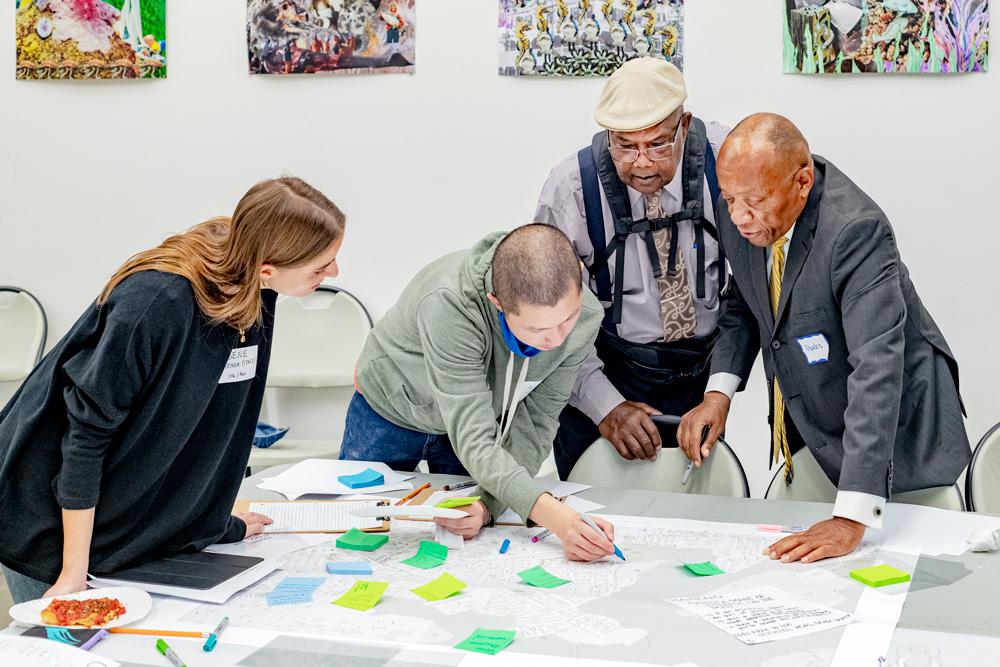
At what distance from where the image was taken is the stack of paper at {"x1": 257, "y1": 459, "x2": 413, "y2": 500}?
200 centimetres

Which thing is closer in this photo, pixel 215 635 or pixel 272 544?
pixel 215 635

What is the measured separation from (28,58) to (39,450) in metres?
2.70

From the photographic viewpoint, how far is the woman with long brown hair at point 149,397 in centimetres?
132

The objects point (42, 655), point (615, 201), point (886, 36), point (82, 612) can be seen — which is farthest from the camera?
point (886, 36)

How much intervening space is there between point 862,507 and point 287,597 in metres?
1.01

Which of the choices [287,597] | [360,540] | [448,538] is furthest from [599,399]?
[287,597]

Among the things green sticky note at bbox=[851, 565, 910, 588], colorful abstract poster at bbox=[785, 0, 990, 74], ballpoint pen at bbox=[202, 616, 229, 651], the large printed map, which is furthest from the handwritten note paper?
colorful abstract poster at bbox=[785, 0, 990, 74]

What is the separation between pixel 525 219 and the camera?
321cm

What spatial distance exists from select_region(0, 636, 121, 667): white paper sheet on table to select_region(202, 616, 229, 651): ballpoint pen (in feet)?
Result: 0.38

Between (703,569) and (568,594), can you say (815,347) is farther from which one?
(568,594)

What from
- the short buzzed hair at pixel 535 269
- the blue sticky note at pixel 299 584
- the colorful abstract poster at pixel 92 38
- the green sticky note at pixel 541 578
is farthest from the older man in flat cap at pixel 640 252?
the colorful abstract poster at pixel 92 38

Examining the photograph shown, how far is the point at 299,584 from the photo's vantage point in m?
1.45

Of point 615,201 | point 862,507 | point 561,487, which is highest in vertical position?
point 615,201

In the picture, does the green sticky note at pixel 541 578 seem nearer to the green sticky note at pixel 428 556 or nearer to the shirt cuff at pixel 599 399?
the green sticky note at pixel 428 556
